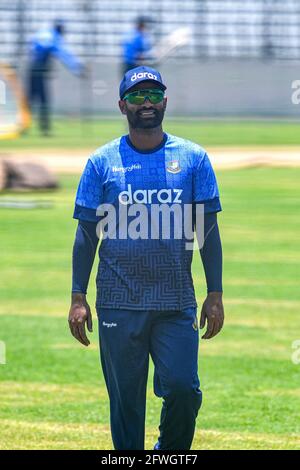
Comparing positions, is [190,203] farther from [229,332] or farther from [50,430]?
[229,332]

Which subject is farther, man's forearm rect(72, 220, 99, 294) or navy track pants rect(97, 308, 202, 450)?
man's forearm rect(72, 220, 99, 294)

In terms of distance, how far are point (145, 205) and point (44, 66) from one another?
25615 mm

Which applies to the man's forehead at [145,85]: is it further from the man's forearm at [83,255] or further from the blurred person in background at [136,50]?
the blurred person in background at [136,50]

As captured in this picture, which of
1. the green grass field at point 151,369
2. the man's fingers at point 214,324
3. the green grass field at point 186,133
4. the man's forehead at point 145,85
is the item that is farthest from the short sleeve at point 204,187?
the green grass field at point 186,133

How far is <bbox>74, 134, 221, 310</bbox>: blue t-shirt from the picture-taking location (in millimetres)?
6379

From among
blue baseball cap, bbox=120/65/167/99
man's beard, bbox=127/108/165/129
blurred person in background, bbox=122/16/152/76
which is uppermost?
blurred person in background, bbox=122/16/152/76

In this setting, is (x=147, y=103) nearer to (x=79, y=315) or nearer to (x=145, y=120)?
(x=145, y=120)

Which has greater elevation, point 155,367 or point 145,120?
point 145,120

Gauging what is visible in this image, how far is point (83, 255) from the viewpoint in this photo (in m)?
6.50

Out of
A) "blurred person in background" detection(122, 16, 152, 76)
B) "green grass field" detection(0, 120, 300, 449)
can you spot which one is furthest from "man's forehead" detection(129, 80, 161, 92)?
"blurred person in background" detection(122, 16, 152, 76)

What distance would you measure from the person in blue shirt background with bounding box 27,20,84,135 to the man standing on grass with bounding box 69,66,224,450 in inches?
868

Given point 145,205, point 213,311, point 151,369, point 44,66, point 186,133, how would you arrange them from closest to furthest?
point 145,205
point 213,311
point 151,369
point 186,133
point 44,66

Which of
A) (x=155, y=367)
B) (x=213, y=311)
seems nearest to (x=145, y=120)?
(x=213, y=311)

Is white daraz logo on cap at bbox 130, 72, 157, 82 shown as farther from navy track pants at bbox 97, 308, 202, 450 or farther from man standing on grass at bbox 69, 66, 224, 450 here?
navy track pants at bbox 97, 308, 202, 450
